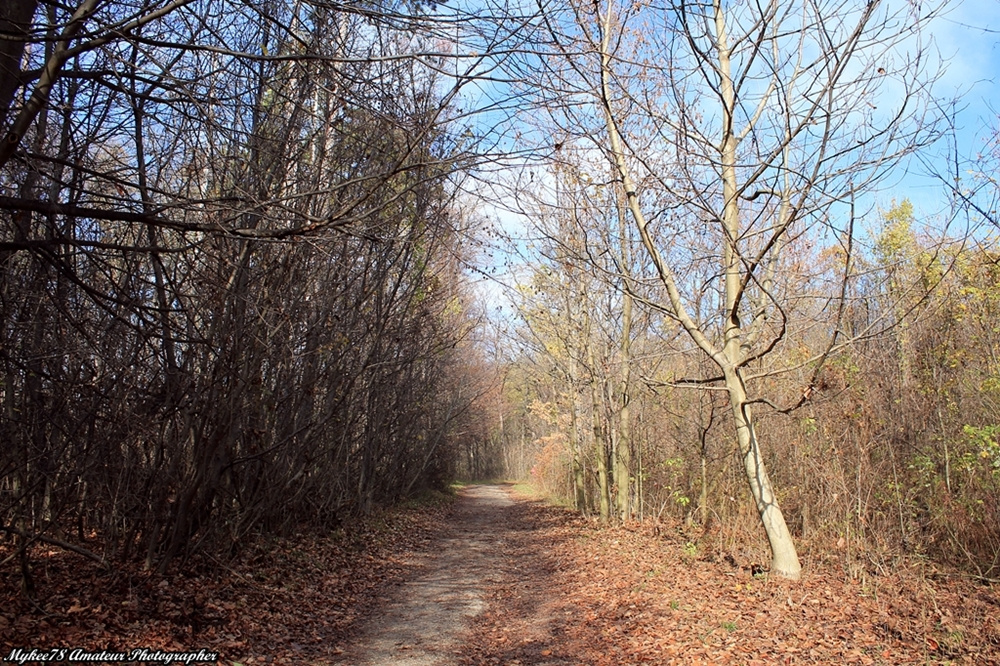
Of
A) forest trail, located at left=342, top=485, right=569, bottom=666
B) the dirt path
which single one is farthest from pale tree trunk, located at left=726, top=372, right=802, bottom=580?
the dirt path

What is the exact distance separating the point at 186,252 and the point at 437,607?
18.0ft

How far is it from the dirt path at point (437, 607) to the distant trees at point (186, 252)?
2.45 meters

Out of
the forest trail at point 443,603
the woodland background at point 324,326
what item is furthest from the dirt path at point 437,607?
the woodland background at point 324,326

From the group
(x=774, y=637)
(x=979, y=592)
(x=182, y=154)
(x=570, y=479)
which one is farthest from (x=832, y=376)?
(x=570, y=479)

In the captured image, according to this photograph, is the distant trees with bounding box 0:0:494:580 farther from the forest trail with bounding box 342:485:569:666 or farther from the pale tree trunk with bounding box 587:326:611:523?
the pale tree trunk with bounding box 587:326:611:523

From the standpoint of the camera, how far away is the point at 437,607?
8.00 metres

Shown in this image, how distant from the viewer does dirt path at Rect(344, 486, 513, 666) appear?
6109 mm

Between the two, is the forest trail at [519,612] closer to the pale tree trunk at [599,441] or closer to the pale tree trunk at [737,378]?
the pale tree trunk at [737,378]

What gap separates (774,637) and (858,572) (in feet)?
8.39

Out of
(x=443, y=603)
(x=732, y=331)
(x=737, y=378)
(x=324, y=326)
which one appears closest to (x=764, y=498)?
(x=737, y=378)

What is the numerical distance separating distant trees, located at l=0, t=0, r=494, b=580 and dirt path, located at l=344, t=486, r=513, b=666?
8.03 feet

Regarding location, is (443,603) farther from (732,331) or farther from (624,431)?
(624,431)

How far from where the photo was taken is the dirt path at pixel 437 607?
6109mm

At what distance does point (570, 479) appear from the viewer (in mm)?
22203
